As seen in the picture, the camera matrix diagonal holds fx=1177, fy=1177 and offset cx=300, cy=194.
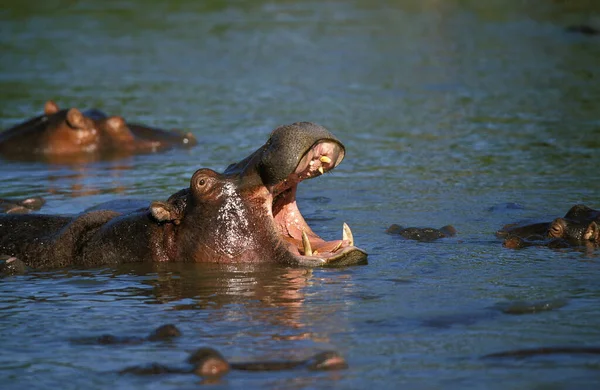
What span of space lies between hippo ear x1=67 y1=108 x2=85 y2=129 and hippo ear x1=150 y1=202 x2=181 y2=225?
19.8ft

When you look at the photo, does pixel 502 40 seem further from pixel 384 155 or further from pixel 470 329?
pixel 470 329

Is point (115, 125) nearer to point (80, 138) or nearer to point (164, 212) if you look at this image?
point (80, 138)

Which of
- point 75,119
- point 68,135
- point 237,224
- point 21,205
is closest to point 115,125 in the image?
point 75,119

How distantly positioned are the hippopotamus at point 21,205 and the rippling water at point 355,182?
0.11 meters

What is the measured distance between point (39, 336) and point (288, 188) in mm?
1813

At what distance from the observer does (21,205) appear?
30.5 ft

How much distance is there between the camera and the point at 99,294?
6621 millimetres

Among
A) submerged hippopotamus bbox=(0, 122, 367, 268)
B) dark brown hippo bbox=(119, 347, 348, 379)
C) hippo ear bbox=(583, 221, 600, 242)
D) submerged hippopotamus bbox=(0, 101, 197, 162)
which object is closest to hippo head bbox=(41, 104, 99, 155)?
submerged hippopotamus bbox=(0, 101, 197, 162)

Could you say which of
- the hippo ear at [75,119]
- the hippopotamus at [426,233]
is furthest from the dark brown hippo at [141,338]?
the hippo ear at [75,119]

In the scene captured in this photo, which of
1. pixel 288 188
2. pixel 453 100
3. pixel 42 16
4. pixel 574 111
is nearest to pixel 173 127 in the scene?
pixel 453 100

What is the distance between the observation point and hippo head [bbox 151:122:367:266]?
21.8 feet

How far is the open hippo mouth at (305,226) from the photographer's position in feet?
21.6

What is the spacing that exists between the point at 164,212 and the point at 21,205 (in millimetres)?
2849

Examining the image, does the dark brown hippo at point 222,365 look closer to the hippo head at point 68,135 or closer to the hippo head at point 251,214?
the hippo head at point 251,214
